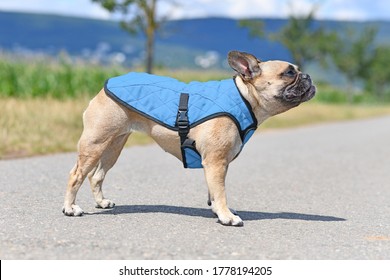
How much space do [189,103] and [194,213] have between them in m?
1.10

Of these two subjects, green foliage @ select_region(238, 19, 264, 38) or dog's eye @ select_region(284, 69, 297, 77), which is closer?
dog's eye @ select_region(284, 69, 297, 77)

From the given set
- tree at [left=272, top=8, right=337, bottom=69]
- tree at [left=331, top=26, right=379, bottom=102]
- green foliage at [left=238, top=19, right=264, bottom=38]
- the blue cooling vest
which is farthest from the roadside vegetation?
tree at [left=331, top=26, right=379, bottom=102]

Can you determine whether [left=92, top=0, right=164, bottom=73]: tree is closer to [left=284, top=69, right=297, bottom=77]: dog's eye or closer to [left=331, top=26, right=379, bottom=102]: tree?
[left=284, top=69, right=297, bottom=77]: dog's eye

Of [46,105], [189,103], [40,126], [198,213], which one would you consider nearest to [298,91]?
[189,103]

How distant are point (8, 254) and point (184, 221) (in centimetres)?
185

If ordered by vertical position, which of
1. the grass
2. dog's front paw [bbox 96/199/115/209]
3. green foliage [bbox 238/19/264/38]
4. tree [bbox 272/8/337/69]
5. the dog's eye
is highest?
the dog's eye

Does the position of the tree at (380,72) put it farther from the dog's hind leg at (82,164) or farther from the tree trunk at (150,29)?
the dog's hind leg at (82,164)

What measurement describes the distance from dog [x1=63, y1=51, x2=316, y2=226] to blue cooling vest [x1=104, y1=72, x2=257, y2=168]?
0.04ft

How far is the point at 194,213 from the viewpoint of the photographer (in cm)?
679

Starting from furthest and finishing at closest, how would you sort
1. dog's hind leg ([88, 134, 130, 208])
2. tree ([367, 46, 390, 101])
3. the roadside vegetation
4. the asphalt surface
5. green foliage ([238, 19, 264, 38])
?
tree ([367, 46, 390, 101]) < green foliage ([238, 19, 264, 38]) < the roadside vegetation < dog's hind leg ([88, 134, 130, 208]) < the asphalt surface

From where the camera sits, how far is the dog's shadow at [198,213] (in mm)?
6676

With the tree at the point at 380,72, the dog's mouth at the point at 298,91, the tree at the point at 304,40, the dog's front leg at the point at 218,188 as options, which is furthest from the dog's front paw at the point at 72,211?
the tree at the point at 380,72

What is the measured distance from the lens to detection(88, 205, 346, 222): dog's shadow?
6676mm
